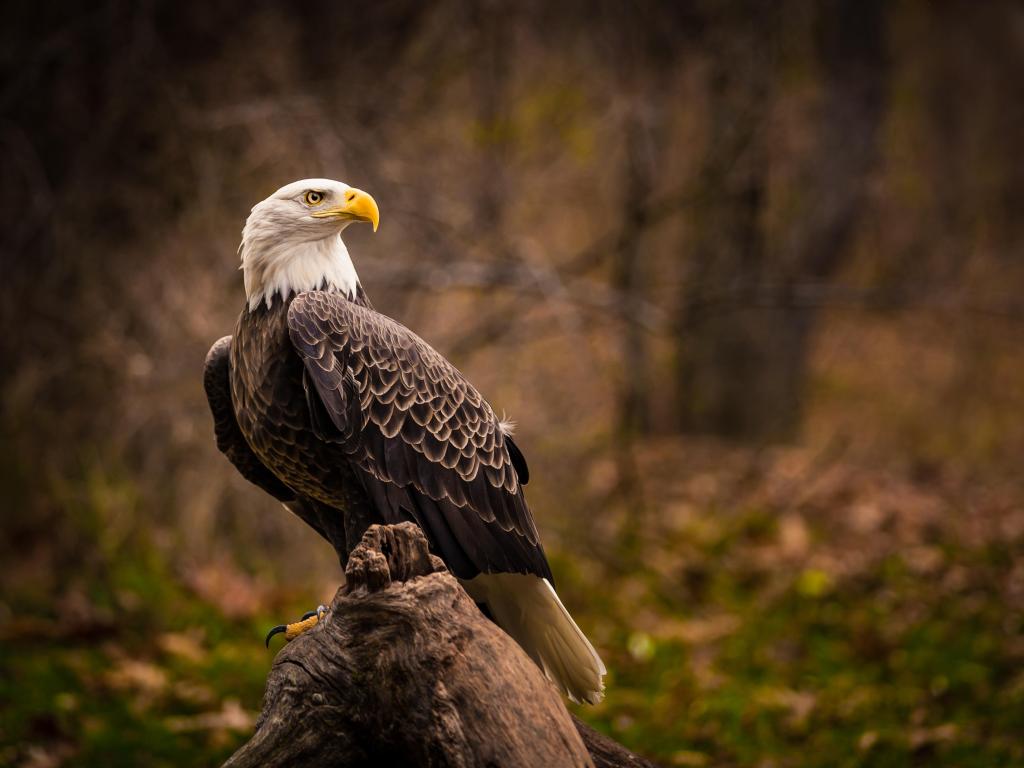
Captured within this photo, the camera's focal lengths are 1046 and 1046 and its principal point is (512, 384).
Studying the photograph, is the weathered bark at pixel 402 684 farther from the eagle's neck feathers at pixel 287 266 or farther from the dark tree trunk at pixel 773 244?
the dark tree trunk at pixel 773 244

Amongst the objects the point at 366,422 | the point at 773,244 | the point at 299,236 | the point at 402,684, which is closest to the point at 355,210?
the point at 299,236

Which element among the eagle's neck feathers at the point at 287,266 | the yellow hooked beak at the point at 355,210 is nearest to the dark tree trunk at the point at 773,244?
the eagle's neck feathers at the point at 287,266

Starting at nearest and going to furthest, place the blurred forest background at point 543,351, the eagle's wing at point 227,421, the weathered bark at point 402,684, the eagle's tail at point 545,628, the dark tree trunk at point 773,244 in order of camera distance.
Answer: the weathered bark at point 402,684, the eagle's tail at point 545,628, the eagle's wing at point 227,421, the blurred forest background at point 543,351, the dark tree trunk at point 773,244

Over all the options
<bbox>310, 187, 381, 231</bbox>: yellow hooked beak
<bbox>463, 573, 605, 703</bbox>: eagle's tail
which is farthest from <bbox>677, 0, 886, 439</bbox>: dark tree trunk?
<bbox>310, 187, 381, 231</bbox>: yellow hooked beak

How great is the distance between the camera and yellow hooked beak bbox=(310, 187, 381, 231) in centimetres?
327

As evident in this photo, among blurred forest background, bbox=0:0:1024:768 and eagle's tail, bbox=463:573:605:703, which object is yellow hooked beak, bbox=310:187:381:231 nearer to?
eagle's tail, bbox=463:573:605:703

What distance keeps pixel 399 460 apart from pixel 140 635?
347 centimetres

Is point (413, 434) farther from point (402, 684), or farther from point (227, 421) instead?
point (402, 684)

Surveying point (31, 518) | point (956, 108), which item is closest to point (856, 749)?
point (31, 518)

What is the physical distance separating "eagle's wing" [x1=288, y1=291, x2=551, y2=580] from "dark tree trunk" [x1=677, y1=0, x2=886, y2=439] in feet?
18.4

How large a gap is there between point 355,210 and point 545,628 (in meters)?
1.47

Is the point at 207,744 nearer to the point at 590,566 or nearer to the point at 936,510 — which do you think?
the point at 590,566

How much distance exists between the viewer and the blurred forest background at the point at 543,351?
17.9ft

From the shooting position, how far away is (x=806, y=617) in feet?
21.1
